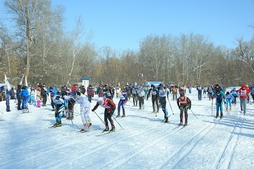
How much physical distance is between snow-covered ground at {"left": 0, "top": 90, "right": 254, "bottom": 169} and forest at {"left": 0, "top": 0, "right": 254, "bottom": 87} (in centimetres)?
2478

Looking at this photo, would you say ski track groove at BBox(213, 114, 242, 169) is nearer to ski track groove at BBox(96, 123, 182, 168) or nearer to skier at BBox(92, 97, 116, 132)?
ski track groove at BBox(96, 123, 182, 168)

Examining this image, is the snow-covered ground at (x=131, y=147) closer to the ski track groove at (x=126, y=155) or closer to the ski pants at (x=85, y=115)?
the ski track groove at (x=126, y=155)

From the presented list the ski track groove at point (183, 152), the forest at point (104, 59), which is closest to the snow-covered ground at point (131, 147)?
the ski track groove at point (183, 152)

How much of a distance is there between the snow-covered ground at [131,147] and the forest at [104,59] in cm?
2478

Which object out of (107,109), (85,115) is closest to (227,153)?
(107,109)

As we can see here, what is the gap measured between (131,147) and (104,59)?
80.4 metres

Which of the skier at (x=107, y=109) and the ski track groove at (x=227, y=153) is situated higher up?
the skier at (x=107, y=109)

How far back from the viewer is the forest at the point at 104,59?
33469 millimetres

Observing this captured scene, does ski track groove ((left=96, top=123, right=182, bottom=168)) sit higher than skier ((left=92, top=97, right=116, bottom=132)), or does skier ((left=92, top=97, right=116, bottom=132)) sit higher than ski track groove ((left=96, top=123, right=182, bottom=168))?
skier ((left=92, top=97, right=116, bottom=132))

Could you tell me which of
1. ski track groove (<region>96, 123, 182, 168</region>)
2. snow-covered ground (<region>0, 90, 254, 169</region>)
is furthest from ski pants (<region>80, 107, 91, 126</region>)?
ski track groove (<region>96, 123, 182, 168</region>)

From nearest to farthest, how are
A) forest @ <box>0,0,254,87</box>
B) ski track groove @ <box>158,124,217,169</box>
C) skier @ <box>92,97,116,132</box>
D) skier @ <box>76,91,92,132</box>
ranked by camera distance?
ski track groove @ <box>158,124,217,169</box>, skier @ <box>92,97,116,132</box>, skier @ <box>76,91,92,132</box>, forest @ <box>0,0,254,87</box>

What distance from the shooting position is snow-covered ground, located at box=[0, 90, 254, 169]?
6355mm

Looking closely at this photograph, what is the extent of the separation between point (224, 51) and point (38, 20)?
63.2 m

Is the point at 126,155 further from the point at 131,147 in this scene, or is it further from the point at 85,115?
the point at 85,115
